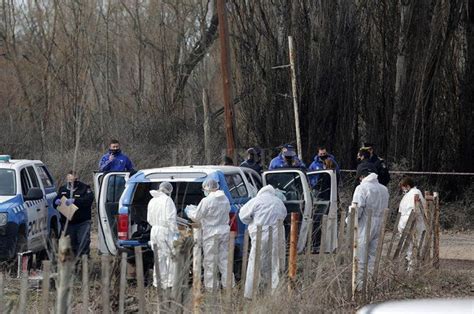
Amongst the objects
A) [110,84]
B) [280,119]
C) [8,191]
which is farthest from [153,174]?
[110,84]

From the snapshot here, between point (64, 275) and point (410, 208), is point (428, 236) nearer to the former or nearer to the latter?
point (410, 208)

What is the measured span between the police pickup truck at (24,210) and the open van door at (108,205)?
0.73 metres

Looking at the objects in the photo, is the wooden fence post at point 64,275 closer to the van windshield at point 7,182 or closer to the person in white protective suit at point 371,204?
the person in white protective suit at point 371,204

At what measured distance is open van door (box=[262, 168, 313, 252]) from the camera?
49.7ft

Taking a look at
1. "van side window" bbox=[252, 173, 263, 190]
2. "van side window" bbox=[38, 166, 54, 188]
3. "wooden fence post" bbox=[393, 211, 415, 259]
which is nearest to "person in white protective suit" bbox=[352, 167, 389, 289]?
"wooden fence post" bbox=[393, 211, 415, 259]

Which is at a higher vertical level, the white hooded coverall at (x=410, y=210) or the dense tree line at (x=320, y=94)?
the dense tree line at (x=320, y=94)

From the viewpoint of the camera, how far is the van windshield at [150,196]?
15016 millimetres

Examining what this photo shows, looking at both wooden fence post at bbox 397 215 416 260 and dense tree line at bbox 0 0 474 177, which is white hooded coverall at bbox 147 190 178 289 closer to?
wooden fence post at bbox 397 215 416 260

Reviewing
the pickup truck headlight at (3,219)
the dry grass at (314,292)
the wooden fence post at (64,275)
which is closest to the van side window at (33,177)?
the pickup truck headlight at (3,219)

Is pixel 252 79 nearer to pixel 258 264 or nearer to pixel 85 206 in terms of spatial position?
pixel 85 206

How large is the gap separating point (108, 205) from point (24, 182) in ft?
6.31

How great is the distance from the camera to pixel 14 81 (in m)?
37.0

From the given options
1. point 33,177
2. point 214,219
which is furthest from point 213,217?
point 33,177

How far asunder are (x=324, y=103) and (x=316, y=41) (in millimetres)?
1643
